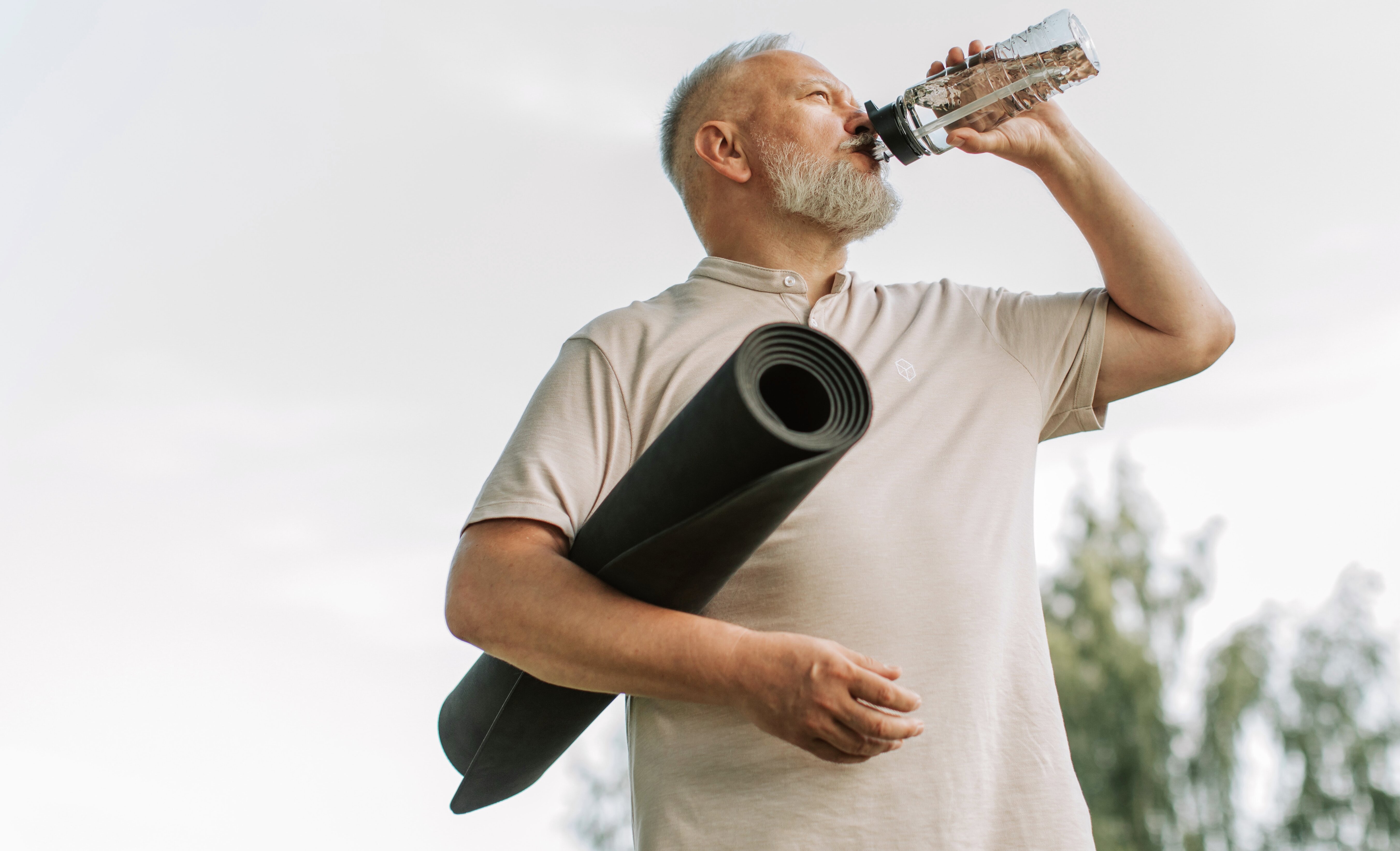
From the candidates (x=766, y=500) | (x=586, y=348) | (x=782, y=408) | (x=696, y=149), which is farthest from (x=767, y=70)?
(x=766, y=500)

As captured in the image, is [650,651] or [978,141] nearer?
[650,651]

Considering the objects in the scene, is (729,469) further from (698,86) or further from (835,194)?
(698,86)

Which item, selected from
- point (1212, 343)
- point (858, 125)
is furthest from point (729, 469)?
point (858, 125)

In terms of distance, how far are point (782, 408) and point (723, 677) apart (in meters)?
0.29

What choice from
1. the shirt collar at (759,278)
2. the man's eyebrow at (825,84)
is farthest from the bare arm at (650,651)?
the man's eyebrow at (825,84)

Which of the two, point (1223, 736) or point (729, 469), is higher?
point (729, 469)

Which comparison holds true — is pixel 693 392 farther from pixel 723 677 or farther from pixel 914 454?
pixel 723 677

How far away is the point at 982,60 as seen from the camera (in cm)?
182

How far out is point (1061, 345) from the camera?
168cm

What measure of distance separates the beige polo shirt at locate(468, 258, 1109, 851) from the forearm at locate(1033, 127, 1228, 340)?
7 cm

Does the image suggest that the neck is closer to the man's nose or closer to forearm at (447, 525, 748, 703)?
the man's nose

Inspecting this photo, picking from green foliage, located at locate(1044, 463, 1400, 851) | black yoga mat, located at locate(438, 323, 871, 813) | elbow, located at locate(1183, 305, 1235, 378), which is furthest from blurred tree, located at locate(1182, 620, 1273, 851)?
black yoga mat, located at locate(438, 323, 871, 813)

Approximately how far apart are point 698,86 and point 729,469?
144cm

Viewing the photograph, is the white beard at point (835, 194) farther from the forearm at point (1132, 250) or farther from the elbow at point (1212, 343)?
the elbow at point (1212, 343)
